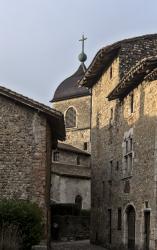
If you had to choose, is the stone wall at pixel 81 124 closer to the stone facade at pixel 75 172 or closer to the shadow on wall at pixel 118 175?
the stone facade at pixel 75 172

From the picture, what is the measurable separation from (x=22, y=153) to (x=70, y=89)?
37621 millimetres

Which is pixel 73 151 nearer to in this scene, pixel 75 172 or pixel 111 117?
pixel 75 172

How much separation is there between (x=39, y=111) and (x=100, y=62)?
977 cm

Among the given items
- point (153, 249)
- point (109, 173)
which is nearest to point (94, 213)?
point (109, 173)

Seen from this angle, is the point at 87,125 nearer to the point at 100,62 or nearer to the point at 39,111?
the point at 100,62

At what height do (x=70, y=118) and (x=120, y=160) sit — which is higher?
(x=70, y=118)

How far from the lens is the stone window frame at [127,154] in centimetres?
2217

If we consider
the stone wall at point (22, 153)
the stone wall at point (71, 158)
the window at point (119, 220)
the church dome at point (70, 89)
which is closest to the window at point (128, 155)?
the window at point (119, 220)

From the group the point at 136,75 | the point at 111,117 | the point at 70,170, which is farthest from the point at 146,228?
the point at 70,170

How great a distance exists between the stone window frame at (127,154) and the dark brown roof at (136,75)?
1.88 meters

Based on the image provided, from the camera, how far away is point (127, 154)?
2264 centimetres

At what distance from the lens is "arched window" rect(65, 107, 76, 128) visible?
53781mm

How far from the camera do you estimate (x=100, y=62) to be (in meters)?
27.5

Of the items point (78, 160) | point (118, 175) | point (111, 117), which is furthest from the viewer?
point (78, 160)
